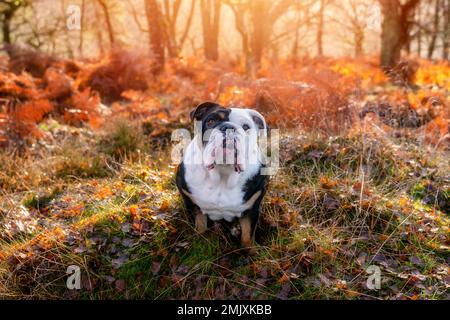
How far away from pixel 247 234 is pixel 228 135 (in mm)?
985

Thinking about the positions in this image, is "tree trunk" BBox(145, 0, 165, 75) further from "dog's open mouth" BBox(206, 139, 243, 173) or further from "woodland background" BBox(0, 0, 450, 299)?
"dog's open mouth" BBox(206, 139, 243, 173)

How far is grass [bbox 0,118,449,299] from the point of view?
11.2 feet

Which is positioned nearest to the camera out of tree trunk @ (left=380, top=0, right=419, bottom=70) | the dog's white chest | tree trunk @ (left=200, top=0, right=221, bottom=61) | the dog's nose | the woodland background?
the dog's nose

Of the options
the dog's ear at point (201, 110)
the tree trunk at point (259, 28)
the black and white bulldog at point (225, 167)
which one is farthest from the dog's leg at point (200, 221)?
the tree trunk at point (259, 28)

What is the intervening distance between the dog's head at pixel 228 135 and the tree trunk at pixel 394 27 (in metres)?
9.92

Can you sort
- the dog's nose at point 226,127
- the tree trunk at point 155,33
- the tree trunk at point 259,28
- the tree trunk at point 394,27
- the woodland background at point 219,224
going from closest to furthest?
the dog's nose at point 226,127 → the woodland background at point 219,224 → the tree trunk at point 394,27 → the tree trunk at point 155,33 → the tree trunk at point 259,28

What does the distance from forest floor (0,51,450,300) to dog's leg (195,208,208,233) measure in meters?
0.08

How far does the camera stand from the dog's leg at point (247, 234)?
132 inches

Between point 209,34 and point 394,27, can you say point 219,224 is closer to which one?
point 394,27

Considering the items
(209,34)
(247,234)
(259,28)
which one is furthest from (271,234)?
(209,34)

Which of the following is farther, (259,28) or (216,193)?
(259,28)

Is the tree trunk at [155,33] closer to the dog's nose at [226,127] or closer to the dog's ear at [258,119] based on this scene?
the dog's ear at [258,119]

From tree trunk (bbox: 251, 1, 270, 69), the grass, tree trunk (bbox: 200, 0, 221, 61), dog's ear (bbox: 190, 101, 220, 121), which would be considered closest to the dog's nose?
dog's ear (bbox: 190, 101, 220, 121)

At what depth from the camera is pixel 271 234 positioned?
3.81 meters
